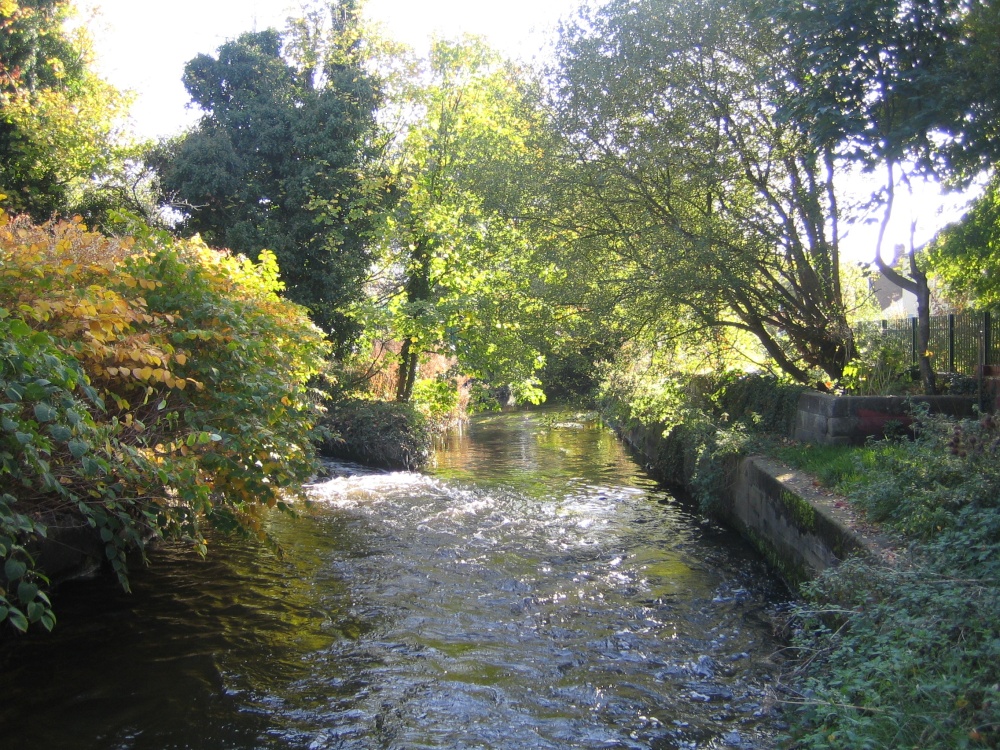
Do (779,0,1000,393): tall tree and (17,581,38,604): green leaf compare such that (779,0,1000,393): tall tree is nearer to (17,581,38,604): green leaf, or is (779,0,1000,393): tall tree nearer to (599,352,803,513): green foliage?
(599,352,803,513): green foliage

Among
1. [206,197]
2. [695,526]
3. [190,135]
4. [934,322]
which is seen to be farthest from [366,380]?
[934,322]

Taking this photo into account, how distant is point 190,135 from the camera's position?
18.4 metres

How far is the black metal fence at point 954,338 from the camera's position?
10.6m

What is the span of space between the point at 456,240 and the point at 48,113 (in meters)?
8.94

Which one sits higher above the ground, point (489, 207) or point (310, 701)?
point (489, 207)

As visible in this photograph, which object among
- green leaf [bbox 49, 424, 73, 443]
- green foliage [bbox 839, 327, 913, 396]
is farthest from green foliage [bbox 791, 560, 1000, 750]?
green foliage [bbox 839, 327, 913, 396]

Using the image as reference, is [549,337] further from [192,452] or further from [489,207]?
[192,452]

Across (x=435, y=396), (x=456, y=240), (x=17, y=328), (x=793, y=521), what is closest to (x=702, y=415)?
(x=793, y=521)

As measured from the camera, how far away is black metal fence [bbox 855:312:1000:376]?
1064 cm

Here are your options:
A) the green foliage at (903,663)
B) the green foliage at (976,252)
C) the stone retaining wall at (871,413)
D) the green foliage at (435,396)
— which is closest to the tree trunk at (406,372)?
the green foliage at (435,396)

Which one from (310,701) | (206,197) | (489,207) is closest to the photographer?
(310,701)

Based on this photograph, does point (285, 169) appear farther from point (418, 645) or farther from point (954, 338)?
point (418, 645)

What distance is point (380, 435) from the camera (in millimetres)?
16766

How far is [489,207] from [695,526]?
6328 mm
